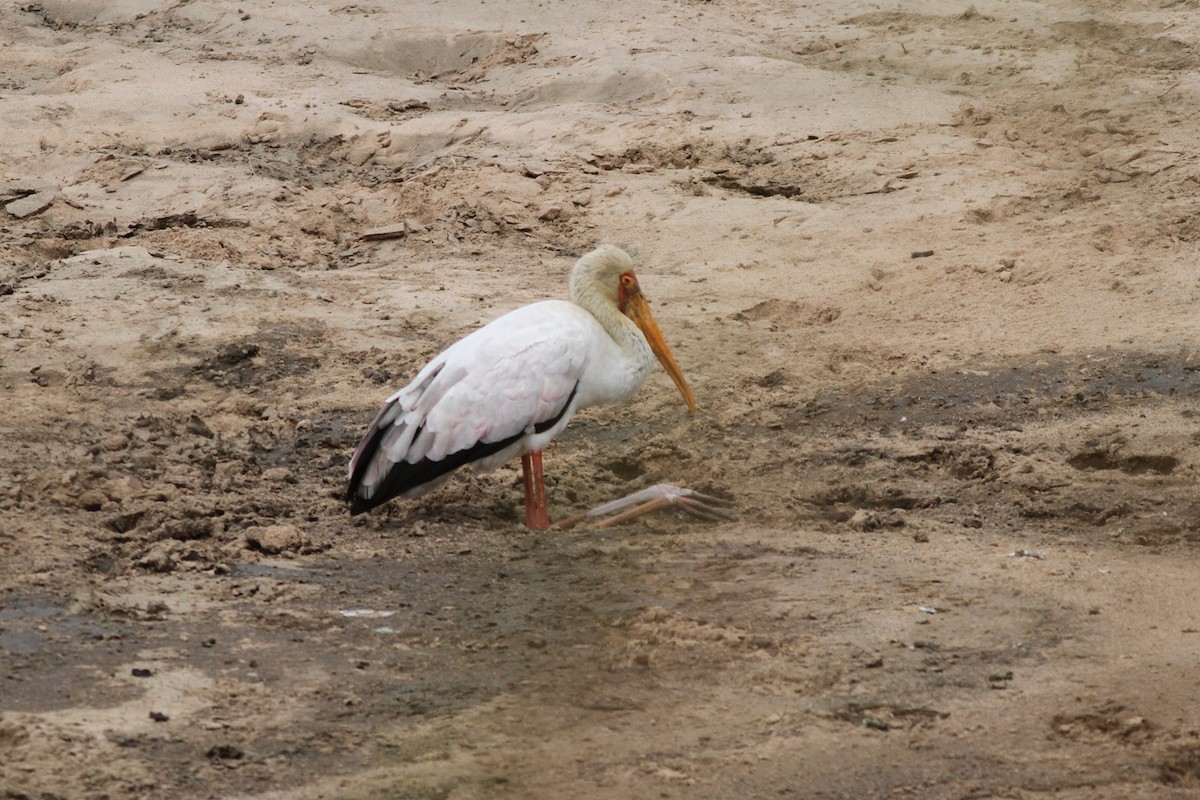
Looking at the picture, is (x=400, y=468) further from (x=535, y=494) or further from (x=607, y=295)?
(x=607, y=295)

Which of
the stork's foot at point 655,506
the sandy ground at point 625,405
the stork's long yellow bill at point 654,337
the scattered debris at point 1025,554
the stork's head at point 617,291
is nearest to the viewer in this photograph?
the sandy ground at point 625,405

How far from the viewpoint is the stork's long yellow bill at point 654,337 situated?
227 inches

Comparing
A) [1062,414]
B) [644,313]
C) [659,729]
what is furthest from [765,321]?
[659,729]

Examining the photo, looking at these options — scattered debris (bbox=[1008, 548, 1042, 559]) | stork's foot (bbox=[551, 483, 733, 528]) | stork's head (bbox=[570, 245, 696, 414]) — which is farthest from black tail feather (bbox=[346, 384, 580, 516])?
scattered debris (bbox=[1008, 548, 1042, 559])

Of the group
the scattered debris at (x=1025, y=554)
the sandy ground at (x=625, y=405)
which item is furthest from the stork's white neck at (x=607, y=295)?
the scattered debris at (x=1025, y=554)

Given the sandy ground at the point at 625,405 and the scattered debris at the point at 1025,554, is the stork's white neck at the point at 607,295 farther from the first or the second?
the scattered debris at the point at 1025,554

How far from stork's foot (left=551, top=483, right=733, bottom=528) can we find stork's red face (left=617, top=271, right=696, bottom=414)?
612 millimetres

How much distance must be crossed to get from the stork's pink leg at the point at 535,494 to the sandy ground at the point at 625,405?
21 cm

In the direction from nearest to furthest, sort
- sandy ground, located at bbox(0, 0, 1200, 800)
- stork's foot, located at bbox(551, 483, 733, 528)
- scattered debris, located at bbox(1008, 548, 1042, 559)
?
sandy ground, located at bbox(0, 0, 1200, 800) → scattered debris, located at bbox(1008, 548, 1042, 559) → stork's foot, located at bbox(551, 483, 733, 528)

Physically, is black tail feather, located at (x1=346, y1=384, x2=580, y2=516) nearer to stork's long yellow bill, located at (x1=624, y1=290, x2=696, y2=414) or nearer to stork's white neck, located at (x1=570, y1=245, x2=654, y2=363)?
stork's white neck, located at (x1=570, y1=245, x2=654, y2=363)

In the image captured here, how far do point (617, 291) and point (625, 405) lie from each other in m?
0.71

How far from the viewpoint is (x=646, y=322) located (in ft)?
19.0

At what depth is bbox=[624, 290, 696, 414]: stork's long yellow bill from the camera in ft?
18.9

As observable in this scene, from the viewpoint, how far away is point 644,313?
579cm
